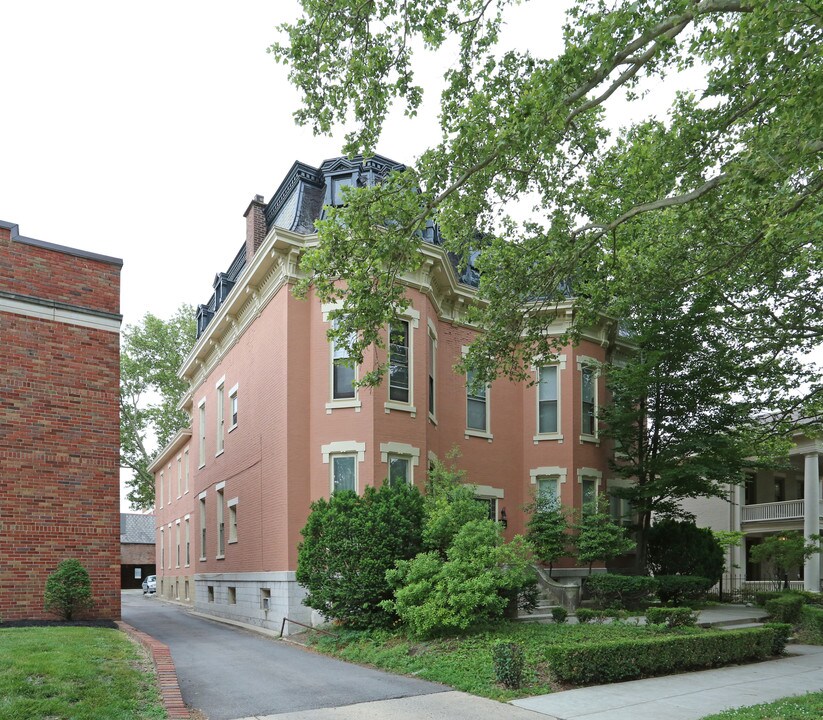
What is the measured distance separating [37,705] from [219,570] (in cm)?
1686

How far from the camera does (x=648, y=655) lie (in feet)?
38.0

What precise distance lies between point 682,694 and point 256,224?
17962 mm

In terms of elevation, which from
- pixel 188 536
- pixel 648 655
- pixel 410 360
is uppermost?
pixel 410 360

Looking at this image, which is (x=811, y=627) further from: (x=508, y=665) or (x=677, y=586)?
(x=508, y=665)

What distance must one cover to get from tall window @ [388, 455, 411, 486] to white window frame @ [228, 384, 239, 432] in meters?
6.90

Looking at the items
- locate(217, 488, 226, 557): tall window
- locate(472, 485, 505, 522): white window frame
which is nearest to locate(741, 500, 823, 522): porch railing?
locate(472, 485, 505, 522): white window frame

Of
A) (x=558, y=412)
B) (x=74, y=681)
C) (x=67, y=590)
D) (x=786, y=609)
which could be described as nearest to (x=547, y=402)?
(x=558, y=412)

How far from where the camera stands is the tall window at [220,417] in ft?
83.3

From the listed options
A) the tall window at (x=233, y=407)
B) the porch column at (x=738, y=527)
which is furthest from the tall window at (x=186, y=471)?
the porch column at (x=738, y=527)

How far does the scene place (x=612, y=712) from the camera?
930 cm

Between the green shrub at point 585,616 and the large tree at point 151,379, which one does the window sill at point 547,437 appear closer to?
the green shrub at point 585,616

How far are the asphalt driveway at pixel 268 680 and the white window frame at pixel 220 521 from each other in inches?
301

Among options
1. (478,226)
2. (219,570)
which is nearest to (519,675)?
(478,226)

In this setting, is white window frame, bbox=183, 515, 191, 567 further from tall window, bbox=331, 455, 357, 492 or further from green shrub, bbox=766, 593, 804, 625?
green shrub, bbox=766, 593, 804, 625
